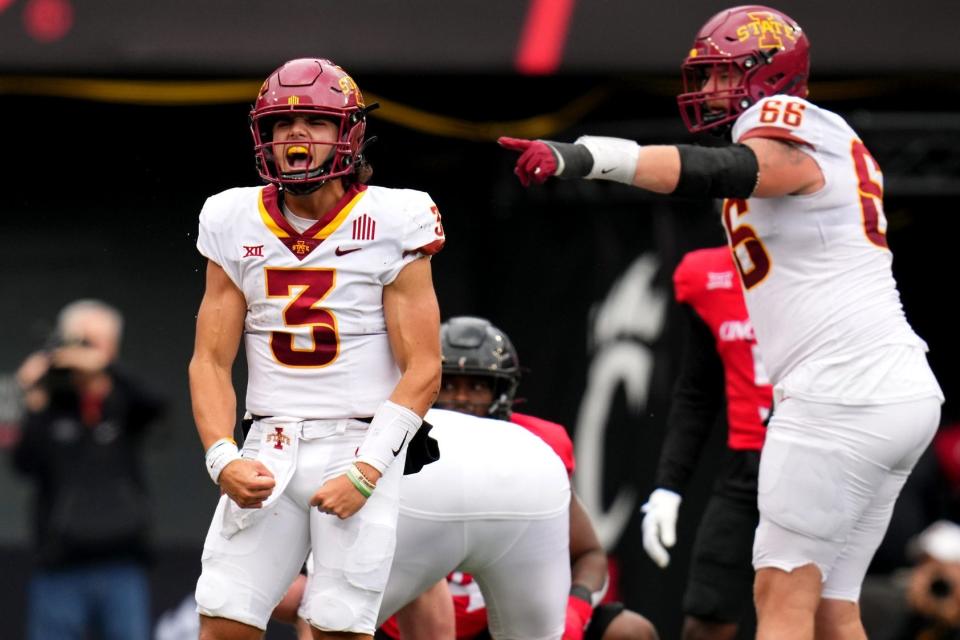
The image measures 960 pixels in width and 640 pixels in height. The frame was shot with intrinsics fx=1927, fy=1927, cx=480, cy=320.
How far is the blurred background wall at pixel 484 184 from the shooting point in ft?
26.2

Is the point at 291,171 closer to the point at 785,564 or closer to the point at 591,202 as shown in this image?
the point at 785,564

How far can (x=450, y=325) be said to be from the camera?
20.3 ft

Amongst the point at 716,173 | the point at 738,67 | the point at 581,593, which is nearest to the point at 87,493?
the point at 581,593

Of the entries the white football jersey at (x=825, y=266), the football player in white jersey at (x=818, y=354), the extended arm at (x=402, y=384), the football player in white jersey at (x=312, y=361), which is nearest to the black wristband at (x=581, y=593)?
the football player in white jersey at (x=818, y=354)

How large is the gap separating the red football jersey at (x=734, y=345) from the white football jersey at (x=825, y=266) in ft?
3.05

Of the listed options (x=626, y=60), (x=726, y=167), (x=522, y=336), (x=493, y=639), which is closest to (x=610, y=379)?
(x=522, y=336)

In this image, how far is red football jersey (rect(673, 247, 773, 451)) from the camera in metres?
6.11

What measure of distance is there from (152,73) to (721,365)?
327cm

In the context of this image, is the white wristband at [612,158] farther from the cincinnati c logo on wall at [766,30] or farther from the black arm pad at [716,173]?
the cincinnati c logo on wall at [766,30]

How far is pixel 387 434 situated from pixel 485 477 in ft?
1.90

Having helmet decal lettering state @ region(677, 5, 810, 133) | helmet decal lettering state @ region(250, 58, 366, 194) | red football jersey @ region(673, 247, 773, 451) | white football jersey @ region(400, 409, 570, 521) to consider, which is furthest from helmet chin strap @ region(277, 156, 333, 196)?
red football jersey @ region(673, 247, 773, 451)

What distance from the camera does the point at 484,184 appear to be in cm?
914

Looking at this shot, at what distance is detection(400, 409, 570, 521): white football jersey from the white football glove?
646mm

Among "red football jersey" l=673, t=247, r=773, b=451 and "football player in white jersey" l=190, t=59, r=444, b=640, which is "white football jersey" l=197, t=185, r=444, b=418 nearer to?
"football player in white jersey" l=190, t=59, r=444, b=640
